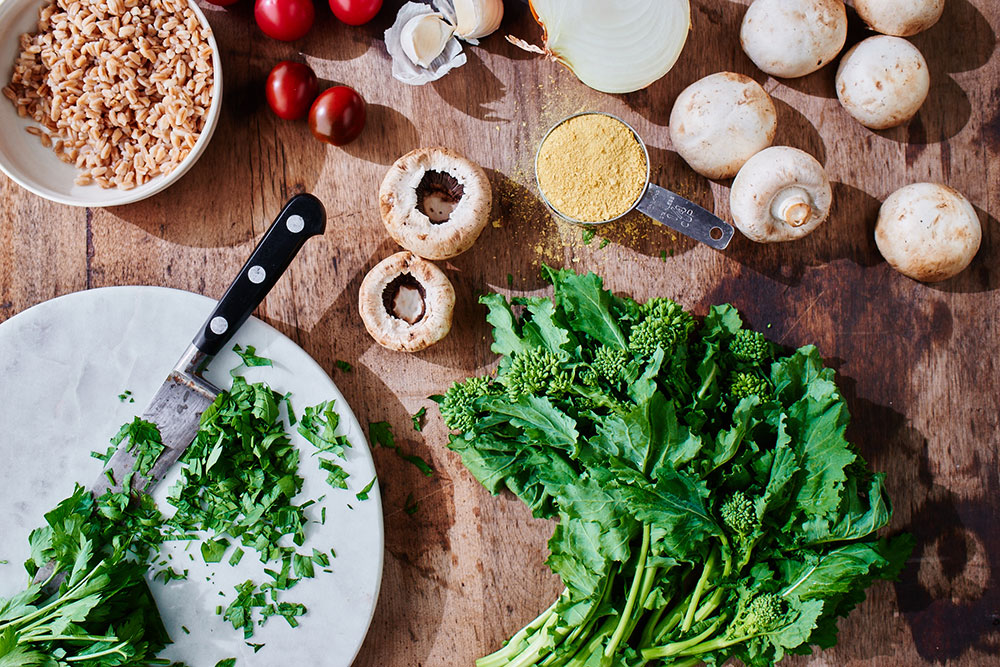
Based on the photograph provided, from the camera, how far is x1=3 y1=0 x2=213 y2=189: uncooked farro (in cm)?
139

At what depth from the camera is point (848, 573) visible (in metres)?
1.30

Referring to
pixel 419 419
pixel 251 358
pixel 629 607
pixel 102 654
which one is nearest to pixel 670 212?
pixel 419 419

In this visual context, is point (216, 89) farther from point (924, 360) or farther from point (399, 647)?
point (924, 360)

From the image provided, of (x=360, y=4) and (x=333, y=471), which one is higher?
(x=360, y=4)

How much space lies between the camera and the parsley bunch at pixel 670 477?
1.28 meters

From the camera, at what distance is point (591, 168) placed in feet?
4.70

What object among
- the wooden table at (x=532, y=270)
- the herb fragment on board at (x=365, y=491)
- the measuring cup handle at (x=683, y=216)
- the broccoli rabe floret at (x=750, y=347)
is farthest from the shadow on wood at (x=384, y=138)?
the broccoli rabe floret at (x=750, y=347)

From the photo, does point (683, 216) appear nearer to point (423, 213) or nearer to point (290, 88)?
point (423, 213)

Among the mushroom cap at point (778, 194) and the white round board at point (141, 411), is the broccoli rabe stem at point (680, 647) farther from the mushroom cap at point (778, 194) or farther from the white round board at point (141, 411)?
the mushroom cap at point (778, 194)

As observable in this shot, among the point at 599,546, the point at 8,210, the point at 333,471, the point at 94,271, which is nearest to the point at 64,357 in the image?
the point at 94,271

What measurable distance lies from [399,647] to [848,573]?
2.97ft

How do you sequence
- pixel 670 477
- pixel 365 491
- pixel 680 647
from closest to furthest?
pixel 670 477 → pixel 680 647 → pixel 365 491

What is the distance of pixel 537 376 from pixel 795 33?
2.80 feet

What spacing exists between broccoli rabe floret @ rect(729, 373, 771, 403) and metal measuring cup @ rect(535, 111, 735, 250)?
0.97ft
